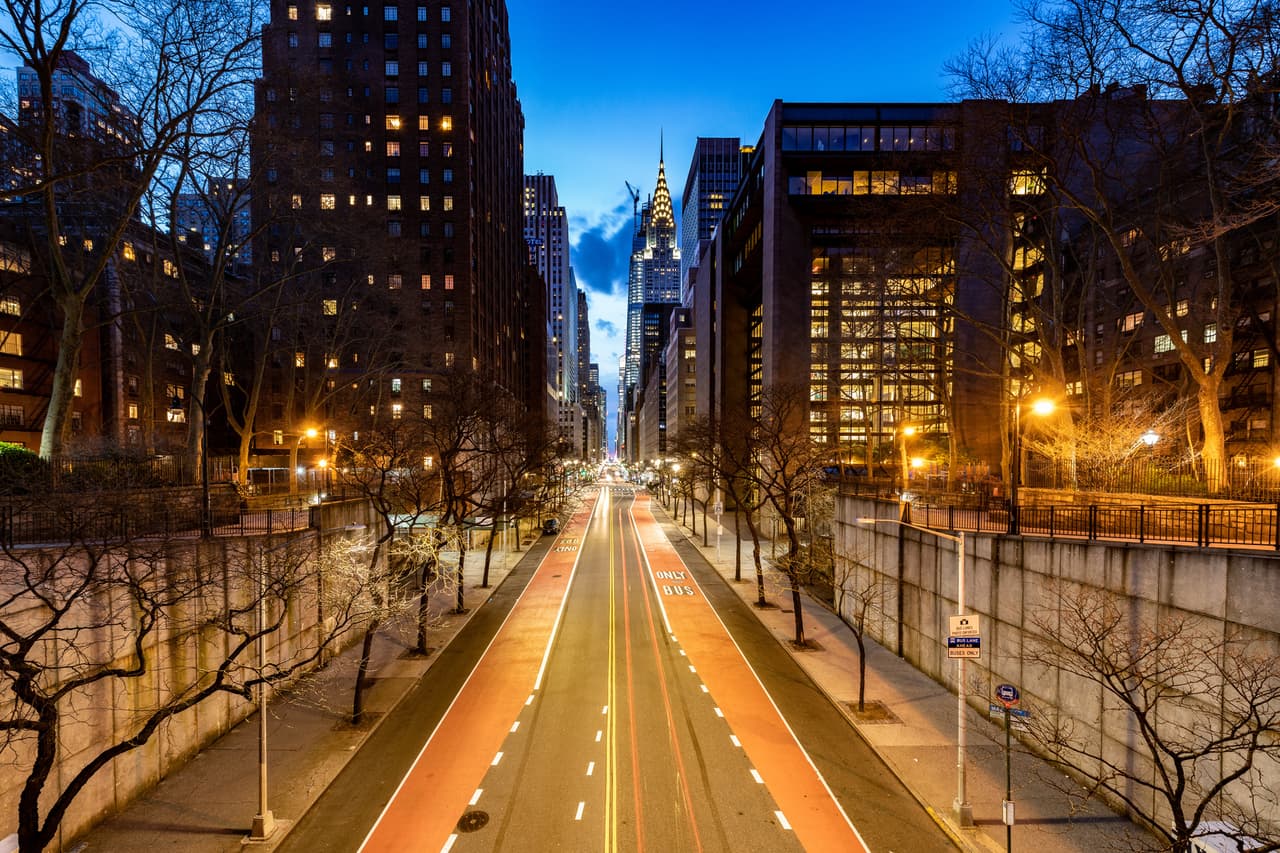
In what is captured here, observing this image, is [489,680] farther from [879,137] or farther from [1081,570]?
[879,137]

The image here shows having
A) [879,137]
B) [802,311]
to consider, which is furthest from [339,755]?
[879,137]

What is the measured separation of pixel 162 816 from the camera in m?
11.4

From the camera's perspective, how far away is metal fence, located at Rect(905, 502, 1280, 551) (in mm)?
11289

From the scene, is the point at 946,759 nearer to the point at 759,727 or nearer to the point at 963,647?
the point at 963,647

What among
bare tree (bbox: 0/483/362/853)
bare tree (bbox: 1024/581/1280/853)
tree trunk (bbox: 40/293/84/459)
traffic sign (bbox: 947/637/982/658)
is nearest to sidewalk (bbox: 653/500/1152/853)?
bare tree (bbox: 1024/581/1280/853)

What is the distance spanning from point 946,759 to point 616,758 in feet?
29.1

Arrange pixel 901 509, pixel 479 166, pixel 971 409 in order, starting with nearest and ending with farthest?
1. pixel 901 509
2. pixel 971 409
3. pixel 479 166

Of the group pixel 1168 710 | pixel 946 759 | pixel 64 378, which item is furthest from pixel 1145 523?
pixel 64 378

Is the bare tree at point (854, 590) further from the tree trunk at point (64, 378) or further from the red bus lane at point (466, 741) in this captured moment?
the tree trunk at point (64, 378)

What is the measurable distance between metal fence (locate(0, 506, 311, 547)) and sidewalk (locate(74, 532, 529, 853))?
550cm

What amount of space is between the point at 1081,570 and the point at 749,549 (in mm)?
31433

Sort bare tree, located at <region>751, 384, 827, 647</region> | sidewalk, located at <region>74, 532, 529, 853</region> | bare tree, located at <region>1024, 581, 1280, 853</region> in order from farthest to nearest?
bare tree, located at <region>751, 384, 827, 647</region>
sidewalk, located at <region>74, 532, 529, 853</region>
bare tree, located at <region>1024, 581, 1280, 853</region>

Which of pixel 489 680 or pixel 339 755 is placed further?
Result: pixel 489 680

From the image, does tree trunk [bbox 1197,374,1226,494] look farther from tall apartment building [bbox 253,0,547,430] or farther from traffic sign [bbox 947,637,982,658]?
tall apartment building [bbox 253,0,547,430]
